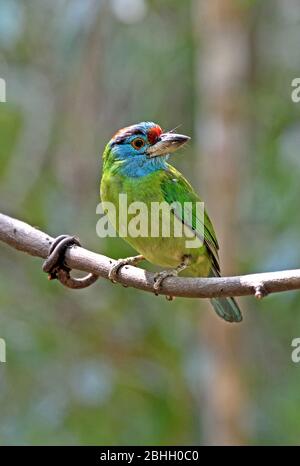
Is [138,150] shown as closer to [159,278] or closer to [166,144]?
[166,144]

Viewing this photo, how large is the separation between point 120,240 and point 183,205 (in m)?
2.20

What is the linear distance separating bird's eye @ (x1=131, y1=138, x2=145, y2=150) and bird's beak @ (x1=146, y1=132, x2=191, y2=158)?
4 centimetres

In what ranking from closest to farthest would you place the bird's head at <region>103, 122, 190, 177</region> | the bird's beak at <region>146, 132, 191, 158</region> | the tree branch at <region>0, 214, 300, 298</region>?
the tree branch at <region>0, 214, 300, 298</region>, the bird's beak at <region>146, 132, 191, 158</region>, the bird's head at <region>103, 122, 190, 177</region>

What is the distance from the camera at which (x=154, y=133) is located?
3.74 metres

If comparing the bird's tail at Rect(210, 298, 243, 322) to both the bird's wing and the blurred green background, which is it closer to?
the bird's wing

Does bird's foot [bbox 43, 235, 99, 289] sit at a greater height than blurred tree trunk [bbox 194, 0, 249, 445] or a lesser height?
lesser

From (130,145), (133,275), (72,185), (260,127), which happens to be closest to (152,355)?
(72,185)

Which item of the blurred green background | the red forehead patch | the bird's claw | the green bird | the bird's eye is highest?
the blurred green background

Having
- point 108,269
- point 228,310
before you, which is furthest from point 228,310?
point 108,269

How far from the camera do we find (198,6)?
22.8ft

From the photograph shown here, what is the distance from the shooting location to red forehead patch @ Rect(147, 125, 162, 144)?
12.2ft

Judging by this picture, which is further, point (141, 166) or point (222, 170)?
point (222, 170)

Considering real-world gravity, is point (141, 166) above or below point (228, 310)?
above

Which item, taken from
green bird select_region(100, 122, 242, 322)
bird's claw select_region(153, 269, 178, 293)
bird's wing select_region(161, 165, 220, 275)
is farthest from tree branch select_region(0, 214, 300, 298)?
bird's wing select_region(161, 165, 220, 275)
